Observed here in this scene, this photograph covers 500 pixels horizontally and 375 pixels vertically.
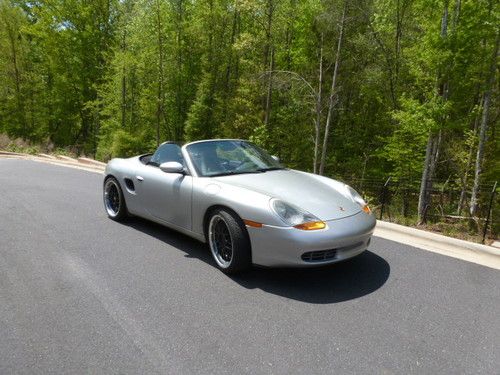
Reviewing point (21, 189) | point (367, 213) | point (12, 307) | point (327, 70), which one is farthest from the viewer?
point (327, 70)

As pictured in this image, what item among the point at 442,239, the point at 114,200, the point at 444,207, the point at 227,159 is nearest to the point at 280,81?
the point at 444,207

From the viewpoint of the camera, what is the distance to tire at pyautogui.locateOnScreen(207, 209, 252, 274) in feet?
12.0

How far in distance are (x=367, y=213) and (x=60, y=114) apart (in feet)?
108

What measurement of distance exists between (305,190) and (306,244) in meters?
0.84

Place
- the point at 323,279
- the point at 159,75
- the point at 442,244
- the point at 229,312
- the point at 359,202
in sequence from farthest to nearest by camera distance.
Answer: the point at 159,75 < the point at 442,244 < the point at 359,202 < the point at 323,279 < the point at 229,312

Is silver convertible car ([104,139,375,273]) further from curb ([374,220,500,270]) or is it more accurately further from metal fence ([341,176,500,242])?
metal fence ([341,176,500,242])

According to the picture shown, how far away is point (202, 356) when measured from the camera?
2568 mm

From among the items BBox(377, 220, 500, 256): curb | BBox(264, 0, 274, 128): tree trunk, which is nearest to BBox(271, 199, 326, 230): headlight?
BBox(377, 220, 500, 256): curb

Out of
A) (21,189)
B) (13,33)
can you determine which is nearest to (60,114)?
(13,33)

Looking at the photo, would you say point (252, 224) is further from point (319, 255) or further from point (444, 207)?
point (444, 207)

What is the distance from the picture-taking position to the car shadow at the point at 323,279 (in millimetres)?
3445

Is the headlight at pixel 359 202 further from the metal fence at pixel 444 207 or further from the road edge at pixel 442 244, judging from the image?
the metal fence at pixel 444 207

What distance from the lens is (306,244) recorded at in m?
3.37

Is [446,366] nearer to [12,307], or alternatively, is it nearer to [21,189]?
[12,307]
